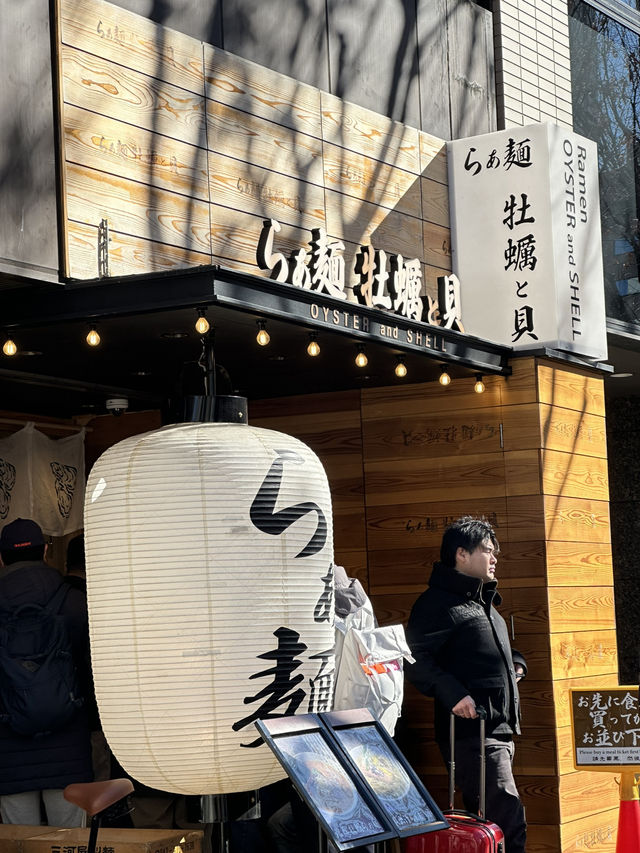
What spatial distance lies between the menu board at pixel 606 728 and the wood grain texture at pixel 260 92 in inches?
154

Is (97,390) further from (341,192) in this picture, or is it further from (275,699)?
(275,699)

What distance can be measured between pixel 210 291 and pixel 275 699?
1.98 m

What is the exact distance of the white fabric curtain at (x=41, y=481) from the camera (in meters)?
9.20

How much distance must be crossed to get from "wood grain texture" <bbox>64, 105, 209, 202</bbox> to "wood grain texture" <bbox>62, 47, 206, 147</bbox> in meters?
0.05

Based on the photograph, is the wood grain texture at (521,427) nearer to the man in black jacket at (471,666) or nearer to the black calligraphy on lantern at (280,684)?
the man in black jacket at (471,666)

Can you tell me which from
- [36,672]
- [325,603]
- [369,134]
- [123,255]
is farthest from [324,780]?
[369,134]

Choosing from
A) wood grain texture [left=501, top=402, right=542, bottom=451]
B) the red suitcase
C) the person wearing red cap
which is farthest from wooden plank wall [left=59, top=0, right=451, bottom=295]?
the red suitcase

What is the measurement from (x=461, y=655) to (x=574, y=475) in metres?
2.27

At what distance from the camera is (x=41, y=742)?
21.7 feet

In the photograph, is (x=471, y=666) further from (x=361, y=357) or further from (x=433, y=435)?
(x=433, y=435)

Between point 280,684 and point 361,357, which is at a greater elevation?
point 361,357

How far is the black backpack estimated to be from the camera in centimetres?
649

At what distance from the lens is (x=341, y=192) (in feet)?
28.1

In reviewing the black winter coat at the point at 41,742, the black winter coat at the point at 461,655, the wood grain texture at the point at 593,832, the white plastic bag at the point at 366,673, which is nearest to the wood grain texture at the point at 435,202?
the black winter coat at the point at 461,655
